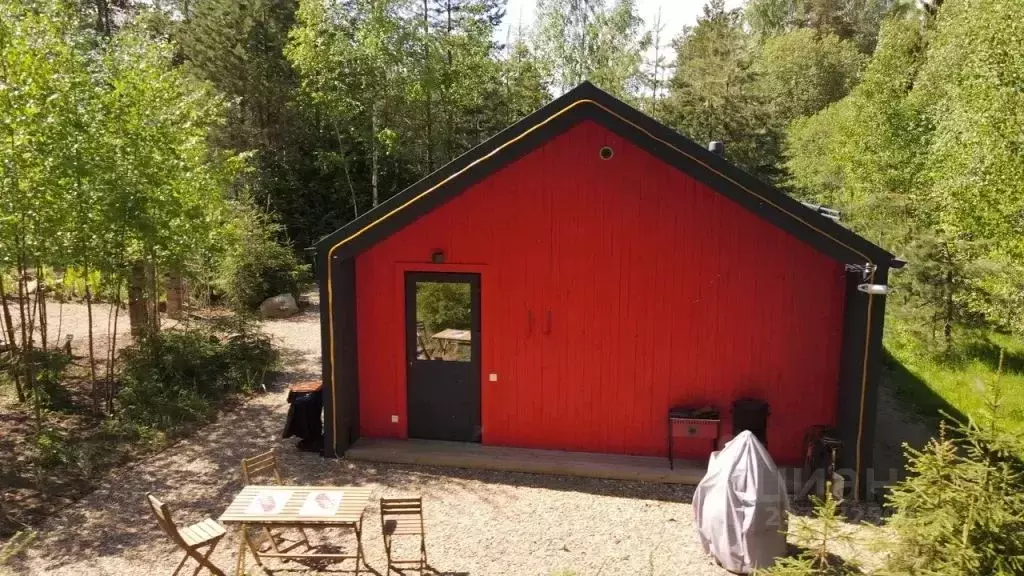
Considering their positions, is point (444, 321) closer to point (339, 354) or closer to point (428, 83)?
point (339, 354)

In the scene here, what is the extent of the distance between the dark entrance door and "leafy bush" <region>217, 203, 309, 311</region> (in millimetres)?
10017

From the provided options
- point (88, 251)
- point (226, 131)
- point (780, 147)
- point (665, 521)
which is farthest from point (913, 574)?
point (226, 131)

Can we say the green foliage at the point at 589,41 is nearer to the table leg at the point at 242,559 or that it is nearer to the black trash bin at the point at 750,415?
the black trash bin at the point at 750,415

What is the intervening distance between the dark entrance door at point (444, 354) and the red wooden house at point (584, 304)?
0.07ft

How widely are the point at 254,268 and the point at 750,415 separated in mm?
14693

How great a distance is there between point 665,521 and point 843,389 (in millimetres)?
2680

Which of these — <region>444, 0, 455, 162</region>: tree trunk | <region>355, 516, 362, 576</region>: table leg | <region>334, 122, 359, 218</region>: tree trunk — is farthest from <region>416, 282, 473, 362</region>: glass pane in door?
<region>444, 0, 455, 162</region>: tree trunk

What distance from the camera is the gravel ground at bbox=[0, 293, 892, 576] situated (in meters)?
6.21

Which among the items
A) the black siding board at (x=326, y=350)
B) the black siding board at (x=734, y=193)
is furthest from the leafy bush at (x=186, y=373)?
the black siding board at (x=734, y=193)

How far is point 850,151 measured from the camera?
22.2 meters

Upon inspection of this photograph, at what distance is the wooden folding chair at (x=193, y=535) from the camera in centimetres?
525

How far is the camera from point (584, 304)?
8383 mm

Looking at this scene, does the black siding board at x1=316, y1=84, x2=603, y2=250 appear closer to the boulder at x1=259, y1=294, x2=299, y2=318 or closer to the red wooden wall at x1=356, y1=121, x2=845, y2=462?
the red wooden wall at x1=356, y1=121, x2=845, y2=462

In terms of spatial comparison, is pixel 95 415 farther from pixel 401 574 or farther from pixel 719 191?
pixel 719 191
